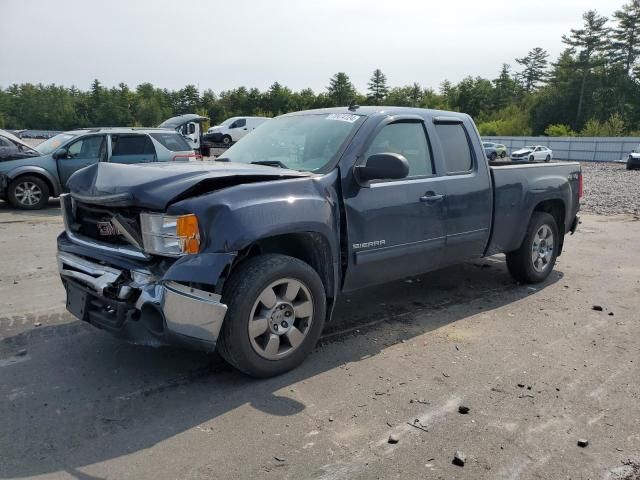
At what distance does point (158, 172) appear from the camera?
150 inches

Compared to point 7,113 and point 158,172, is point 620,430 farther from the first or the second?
point 7,113

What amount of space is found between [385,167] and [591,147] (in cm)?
4399

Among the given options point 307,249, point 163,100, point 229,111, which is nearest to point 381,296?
point 307,249

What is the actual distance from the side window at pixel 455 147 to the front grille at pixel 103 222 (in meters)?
2.83

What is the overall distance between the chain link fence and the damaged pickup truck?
38.7m

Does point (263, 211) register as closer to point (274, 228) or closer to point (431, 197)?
point (274, 228)

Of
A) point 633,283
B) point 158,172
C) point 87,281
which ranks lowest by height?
point 633,283

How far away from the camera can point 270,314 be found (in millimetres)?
3768

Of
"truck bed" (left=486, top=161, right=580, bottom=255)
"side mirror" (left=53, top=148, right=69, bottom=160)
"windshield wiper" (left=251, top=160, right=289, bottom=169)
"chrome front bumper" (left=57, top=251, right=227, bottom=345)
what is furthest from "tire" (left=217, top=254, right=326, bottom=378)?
"side mirror" (left=53, top=148, right=69, bottom=160)

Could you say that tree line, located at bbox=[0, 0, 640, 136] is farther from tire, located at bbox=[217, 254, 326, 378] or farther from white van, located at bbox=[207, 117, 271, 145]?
tire, located at bbox=[217, 254, 326, 378]

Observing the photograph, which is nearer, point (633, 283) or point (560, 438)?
point (560, 438)

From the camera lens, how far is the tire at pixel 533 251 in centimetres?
617

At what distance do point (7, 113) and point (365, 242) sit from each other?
105m

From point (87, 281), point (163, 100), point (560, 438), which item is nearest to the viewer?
point (560, 438)
